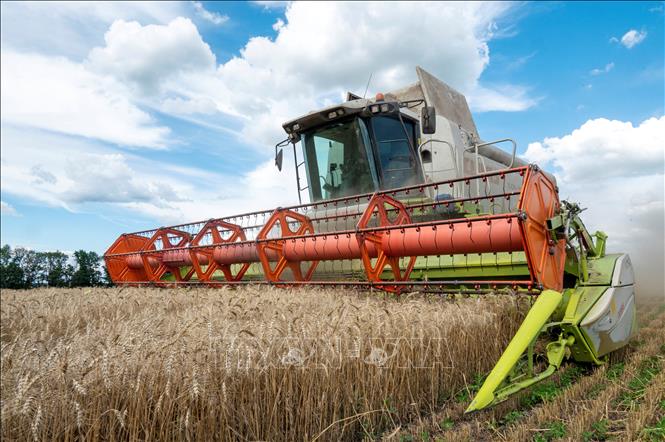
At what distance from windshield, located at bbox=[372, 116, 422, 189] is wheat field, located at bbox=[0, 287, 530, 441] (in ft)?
8.65

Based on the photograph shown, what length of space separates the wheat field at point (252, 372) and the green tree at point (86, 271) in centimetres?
539

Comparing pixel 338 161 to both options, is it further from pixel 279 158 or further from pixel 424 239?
Result: pixel 424 239

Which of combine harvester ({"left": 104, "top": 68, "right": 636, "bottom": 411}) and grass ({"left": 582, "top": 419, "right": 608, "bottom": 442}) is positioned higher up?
combine harvester ({"left": 104, "top": 68, "right": 636, "bottom": 411})

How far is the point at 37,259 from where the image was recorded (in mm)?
8391

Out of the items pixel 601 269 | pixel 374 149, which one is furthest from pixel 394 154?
pixel 601 269

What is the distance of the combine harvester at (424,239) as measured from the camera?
3.12 metres

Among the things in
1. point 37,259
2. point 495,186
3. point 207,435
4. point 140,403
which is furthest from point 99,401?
point 37,259

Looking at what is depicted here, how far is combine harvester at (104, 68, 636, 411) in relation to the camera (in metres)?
3.12

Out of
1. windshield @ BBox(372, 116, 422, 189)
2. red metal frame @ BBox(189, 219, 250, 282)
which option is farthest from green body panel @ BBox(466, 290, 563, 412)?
red metal frame @ BBox(189, 219, 250, 282)

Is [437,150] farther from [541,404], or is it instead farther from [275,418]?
[275,418]

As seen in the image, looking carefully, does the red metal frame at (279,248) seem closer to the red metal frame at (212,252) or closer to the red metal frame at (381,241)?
the red metal frame at (381,241)

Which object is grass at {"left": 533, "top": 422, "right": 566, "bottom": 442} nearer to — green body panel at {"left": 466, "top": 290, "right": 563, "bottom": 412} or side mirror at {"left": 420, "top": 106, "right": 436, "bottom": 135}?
green body panel at {"left": 466, "top": 290, "right": 563, "bottom": 412}

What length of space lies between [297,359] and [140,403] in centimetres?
66

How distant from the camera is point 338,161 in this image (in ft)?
19.4
